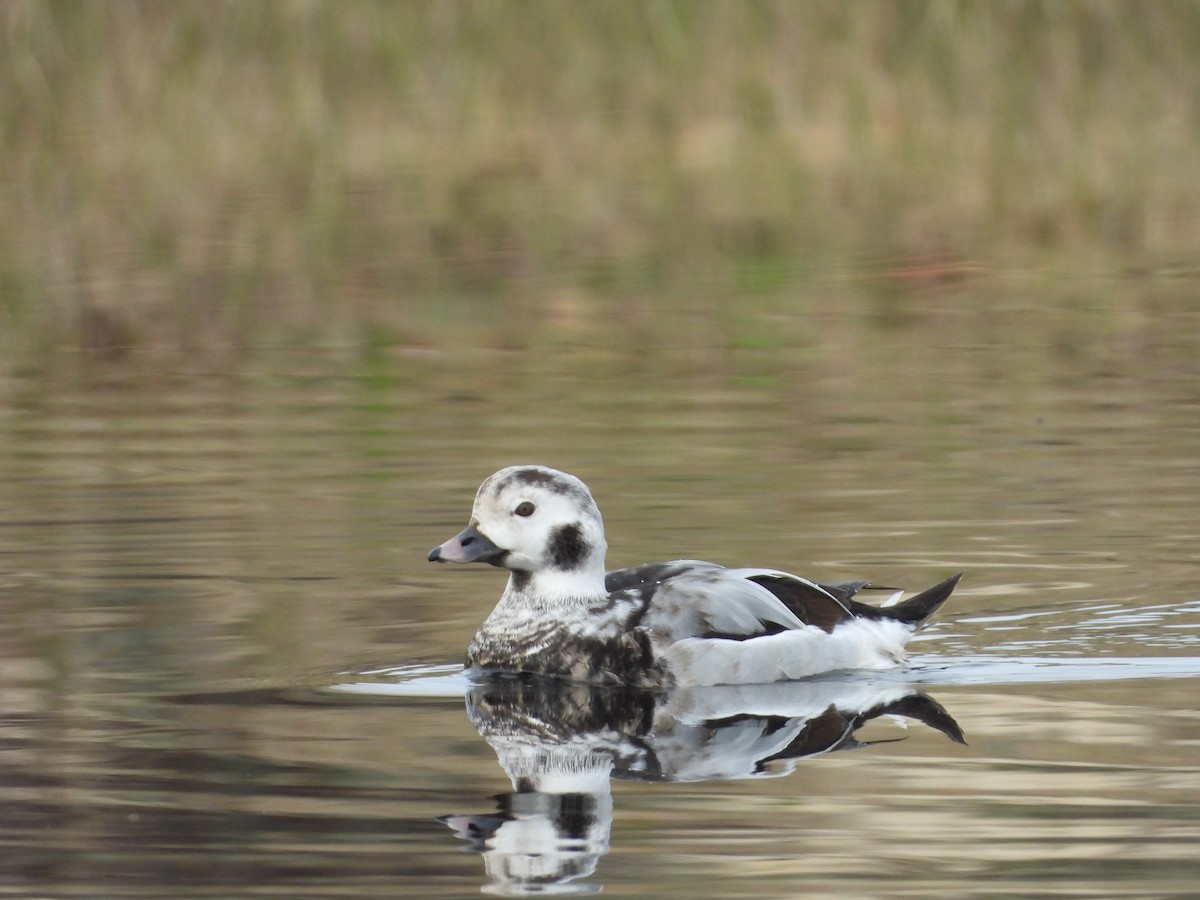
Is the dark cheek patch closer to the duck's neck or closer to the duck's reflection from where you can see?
the duck's neck

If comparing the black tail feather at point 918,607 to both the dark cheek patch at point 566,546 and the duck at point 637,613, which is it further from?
the dark cheek patch at point 566,546

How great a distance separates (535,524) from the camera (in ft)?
24.0

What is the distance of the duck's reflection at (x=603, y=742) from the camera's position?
5.19m

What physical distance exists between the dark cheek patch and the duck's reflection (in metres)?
0.35

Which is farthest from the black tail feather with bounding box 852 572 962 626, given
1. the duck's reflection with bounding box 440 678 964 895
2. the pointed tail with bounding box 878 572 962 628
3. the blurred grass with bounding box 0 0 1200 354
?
the blurred grass with bounding box 0 0 1200 354

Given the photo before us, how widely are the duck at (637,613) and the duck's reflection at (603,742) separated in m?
0.08

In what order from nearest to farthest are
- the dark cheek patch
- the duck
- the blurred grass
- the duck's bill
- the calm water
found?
the calm water
the duck
the duck's bill
the dark cheek patch
the blurred grass

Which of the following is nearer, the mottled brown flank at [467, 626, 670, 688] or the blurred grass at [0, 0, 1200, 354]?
the mottled brown flank at [467, 626, 670, 688]

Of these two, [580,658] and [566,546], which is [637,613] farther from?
[566,546]

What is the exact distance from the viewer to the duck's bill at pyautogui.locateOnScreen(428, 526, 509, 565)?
7.21m

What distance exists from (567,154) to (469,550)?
1255 cm

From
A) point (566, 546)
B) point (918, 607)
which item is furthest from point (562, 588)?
point (918, 607)

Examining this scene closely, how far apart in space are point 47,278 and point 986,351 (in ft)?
19.4

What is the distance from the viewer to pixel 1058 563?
8.18 m
